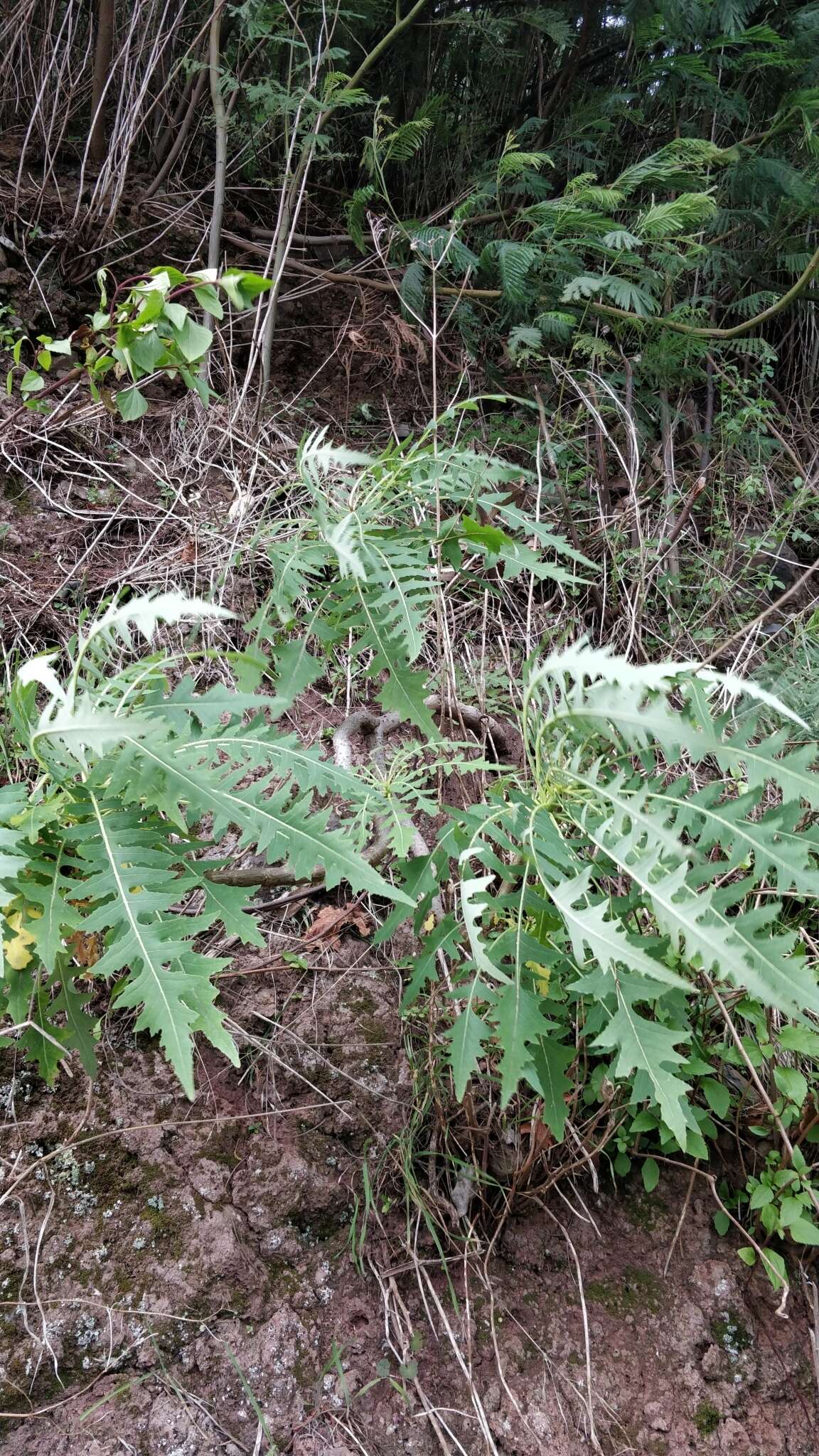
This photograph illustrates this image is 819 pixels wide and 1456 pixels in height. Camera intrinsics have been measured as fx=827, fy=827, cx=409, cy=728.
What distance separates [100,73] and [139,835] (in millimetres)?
3074

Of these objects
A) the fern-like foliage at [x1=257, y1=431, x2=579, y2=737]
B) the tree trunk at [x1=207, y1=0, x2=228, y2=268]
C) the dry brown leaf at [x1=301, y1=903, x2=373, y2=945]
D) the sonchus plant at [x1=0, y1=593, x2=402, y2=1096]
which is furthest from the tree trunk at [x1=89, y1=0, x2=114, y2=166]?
the dry brown leaf at [x1=301, y1=903, x2=373, y2=945]

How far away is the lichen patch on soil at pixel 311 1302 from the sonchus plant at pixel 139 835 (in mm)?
360

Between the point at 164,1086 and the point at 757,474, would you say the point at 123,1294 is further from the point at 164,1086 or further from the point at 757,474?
the point at 757,474

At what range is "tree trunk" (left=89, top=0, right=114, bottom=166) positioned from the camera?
2.77 metres

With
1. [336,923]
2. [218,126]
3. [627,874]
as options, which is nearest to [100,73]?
[218,126]

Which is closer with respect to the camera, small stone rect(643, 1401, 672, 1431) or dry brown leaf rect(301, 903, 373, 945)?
small stone rect(643, 1401, 672, 1431)

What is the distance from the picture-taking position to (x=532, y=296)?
2738 millimetres

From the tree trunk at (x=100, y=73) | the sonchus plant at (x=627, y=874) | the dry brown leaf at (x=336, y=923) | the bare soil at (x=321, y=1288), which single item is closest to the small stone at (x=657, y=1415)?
the bare soil at (x=321, y=1288)

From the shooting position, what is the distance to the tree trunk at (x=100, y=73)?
2.77m

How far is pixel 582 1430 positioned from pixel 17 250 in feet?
11.2

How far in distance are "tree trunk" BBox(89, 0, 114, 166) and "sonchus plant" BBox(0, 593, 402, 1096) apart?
2612 mm

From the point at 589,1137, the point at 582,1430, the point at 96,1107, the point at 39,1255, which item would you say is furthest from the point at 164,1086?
the point at 582,1430

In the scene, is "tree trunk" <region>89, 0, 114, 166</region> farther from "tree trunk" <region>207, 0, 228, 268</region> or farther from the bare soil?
the bare soil

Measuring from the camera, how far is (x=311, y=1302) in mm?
1322
